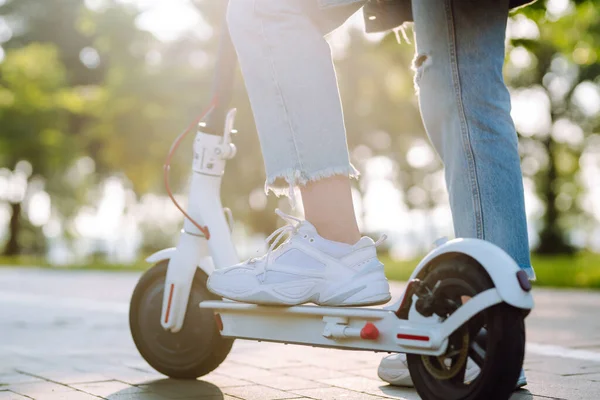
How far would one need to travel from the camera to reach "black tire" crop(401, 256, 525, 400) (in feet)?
5.93

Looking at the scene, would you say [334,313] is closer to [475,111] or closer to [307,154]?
[307,154]

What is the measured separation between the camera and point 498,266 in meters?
1.83

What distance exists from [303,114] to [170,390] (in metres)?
1.06

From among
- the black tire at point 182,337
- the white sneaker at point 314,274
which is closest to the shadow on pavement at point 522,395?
the white sneaker at point 314,274

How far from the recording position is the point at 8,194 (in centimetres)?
3350

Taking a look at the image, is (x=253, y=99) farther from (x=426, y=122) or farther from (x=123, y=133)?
(x=123, y=133)

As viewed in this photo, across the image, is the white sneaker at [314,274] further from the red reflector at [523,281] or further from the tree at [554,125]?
the tree at [554,125]

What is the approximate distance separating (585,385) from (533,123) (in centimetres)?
2838

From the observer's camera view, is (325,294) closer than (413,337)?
No

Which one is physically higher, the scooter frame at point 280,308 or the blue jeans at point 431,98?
the blue jeans at point 431,98

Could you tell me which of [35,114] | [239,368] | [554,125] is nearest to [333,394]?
[239,368]

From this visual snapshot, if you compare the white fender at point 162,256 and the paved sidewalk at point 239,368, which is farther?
the white fender at point 162,256

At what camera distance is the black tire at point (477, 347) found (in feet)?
5.93

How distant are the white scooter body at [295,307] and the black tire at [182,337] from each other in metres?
0.04
